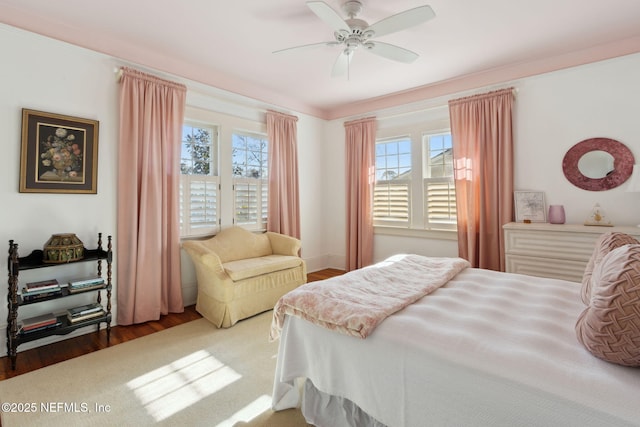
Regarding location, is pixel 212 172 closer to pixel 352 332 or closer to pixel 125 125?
pixel 125 125

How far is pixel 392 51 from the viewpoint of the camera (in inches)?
102

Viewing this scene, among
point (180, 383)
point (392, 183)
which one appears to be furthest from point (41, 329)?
point (392, 183)

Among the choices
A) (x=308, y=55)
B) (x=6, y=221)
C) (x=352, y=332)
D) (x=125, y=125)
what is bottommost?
(x=352, y=332)

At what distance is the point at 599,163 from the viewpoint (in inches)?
123

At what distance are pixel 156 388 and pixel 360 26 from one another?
3022 mm

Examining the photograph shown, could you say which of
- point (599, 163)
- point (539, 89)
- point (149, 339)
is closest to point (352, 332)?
point (149, 339)

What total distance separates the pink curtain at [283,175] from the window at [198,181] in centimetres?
81

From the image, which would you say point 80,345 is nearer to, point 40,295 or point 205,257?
point 40,295

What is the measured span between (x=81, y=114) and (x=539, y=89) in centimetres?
479

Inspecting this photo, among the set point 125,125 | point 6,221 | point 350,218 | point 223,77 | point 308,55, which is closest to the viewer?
point 6,221

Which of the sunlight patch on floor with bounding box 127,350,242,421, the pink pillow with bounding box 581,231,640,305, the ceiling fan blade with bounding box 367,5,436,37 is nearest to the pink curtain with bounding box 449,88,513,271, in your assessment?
the pink pillow with bounding box 581,231,640,305

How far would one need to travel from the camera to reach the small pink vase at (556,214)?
3.25 meters

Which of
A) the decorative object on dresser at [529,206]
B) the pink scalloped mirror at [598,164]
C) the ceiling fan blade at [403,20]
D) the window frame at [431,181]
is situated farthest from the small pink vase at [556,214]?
the ceiling fan blade at [403,20]

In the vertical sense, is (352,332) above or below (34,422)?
above
